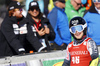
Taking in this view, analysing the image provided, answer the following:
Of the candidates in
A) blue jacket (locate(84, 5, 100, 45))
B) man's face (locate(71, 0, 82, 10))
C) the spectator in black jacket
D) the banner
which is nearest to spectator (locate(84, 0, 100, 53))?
blue jacket (locate(84, 5, 100, 45))

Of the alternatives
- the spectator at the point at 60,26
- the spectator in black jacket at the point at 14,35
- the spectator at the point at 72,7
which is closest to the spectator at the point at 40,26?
the spectator in black jacket at the point at 14,35

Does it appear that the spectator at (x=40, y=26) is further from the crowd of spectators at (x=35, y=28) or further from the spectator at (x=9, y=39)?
the spectator at (x=9, y=39)

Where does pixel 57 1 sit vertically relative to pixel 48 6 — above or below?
above

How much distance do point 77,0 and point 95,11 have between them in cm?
82

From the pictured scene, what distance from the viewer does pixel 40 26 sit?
7.08m

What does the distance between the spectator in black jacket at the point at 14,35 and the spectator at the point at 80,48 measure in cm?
131

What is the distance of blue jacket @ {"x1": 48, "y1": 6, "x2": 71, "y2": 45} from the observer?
7.89 m

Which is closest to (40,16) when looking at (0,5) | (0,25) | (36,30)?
(36,30)

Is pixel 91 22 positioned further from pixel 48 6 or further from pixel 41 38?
pixel 48 6

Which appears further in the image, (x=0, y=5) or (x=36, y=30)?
(x=0, y=5)

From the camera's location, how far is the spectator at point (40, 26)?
6965 millimetres

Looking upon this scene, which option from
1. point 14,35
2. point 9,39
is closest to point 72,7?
point 14,35

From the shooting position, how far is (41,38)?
A: 700 cm

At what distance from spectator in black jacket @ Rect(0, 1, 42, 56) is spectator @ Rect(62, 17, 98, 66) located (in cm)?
131
